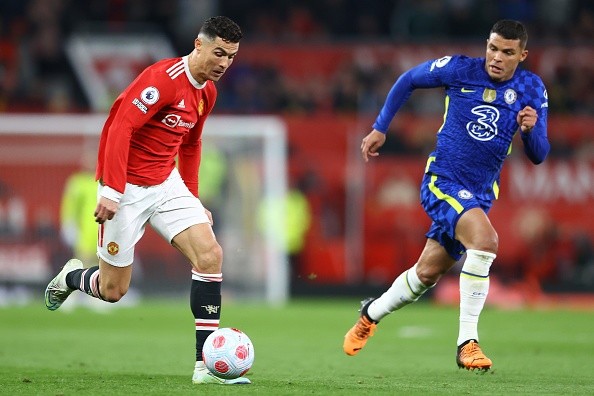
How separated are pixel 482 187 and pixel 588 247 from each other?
10.4 meters

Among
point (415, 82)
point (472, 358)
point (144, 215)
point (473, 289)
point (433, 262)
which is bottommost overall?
point (472, 358)

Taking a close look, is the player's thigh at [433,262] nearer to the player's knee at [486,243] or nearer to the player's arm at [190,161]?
the player's knee at [486,243]

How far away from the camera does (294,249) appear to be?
1791 centimetres

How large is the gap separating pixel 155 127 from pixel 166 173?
322mm

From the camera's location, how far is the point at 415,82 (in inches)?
330

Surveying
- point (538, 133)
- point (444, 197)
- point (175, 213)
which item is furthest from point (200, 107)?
point (538, 133)

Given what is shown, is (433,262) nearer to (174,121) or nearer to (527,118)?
(527,118)

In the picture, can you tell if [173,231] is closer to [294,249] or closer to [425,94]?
[294,249]

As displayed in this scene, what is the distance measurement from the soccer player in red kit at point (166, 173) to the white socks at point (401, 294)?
1.71 meters

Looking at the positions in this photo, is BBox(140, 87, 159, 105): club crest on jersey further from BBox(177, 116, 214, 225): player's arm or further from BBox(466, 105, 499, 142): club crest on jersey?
BBox(466, 105, 499, 142): club crest on jersey

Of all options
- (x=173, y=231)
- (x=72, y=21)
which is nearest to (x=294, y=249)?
(x=72, y=21)

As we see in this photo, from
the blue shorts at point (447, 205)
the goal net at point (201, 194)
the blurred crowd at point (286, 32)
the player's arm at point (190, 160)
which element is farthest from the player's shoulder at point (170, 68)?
the blurred crowd at point (286, 32)

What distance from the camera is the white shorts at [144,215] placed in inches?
293

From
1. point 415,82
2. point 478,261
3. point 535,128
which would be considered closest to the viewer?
point 478,261
